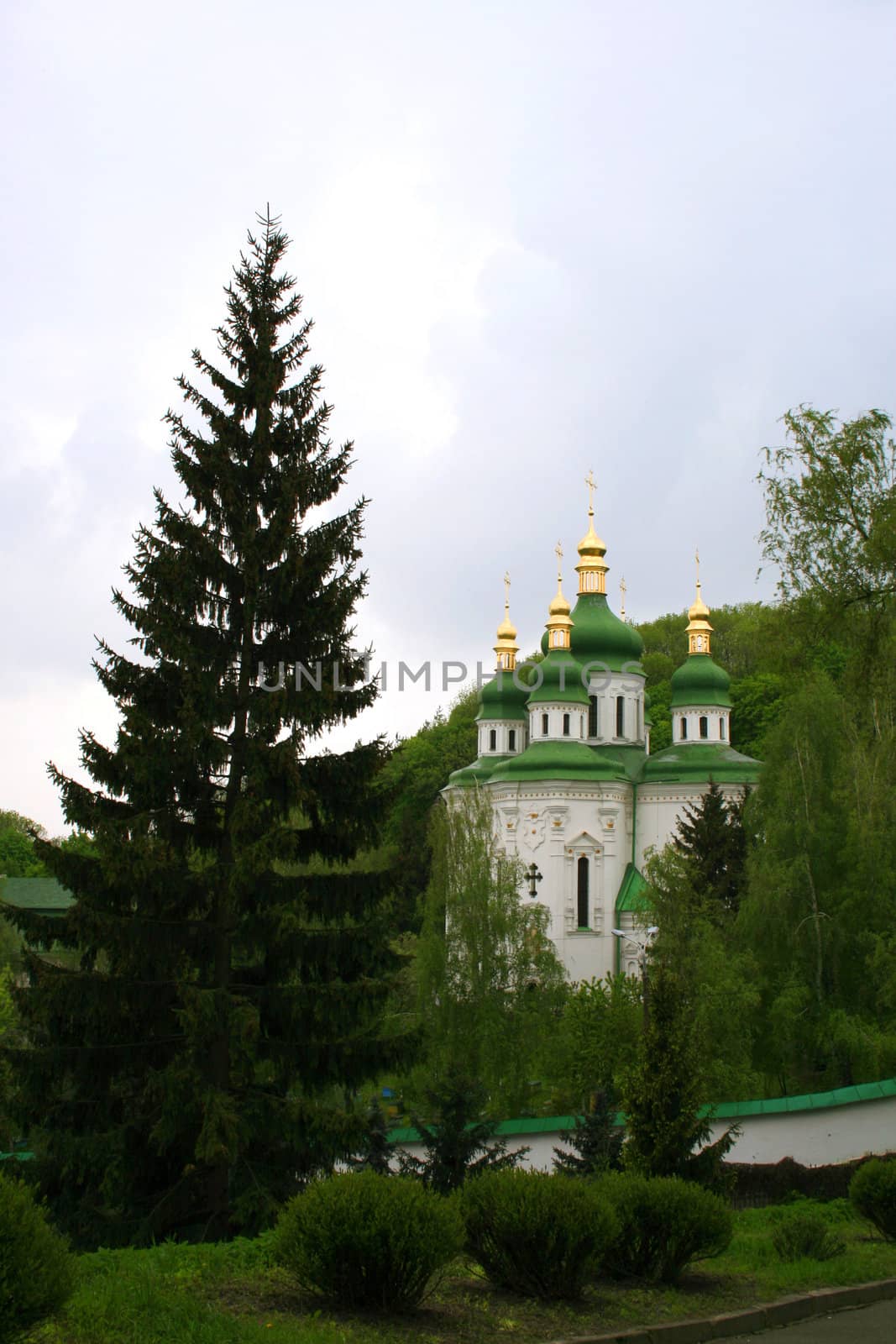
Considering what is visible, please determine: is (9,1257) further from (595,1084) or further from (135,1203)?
(595,1084)

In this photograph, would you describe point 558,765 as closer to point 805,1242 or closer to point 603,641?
point 603,641

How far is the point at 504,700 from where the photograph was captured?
5194cm

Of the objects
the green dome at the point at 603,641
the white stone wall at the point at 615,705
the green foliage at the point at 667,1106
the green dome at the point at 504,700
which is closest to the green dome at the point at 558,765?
the white stone wall at the point at 615,705

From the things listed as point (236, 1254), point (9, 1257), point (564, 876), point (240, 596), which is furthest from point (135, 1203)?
point (564, 876)

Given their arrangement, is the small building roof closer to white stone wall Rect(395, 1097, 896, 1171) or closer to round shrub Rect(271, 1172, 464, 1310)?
white stone wall Rect(395, 1097, 896, 1171)

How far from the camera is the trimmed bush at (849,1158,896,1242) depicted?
1126cm

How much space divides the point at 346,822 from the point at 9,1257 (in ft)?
25.6

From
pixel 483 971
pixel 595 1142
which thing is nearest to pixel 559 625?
pixel 483 971

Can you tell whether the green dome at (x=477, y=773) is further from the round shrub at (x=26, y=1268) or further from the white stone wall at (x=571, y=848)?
the round shrub at (x=26, y=1268)

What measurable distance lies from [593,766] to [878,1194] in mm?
32986

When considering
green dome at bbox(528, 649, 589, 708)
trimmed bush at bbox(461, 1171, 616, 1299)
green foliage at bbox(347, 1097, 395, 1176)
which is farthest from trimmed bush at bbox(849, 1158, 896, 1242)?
green dome at bbox(528, 649, 589, 708)

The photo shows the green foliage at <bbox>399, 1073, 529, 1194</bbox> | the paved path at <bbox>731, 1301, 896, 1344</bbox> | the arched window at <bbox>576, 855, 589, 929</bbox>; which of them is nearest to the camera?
the paved path at <bbox>731, 1301, 896, 1344</bbox>

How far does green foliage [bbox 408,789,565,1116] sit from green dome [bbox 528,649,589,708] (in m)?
9.92

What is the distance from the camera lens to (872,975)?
2519cm
